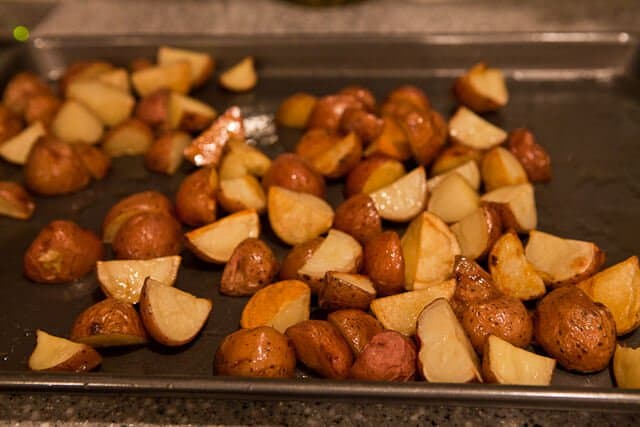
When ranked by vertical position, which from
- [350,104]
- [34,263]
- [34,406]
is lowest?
[34,406]

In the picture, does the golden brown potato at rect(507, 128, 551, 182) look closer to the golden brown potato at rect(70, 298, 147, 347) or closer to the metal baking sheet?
the metal baking sheet

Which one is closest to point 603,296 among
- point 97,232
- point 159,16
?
point 97,232

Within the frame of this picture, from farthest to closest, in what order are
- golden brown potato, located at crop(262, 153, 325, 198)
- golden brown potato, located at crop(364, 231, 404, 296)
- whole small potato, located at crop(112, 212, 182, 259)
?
1. golden brown potato, located at crop(262, 153, 325, 198)
2. whole small potato, located at crop(112, 212, 182, 259)
3. golden brown potato, located at crop(364, 231, 404, 296)

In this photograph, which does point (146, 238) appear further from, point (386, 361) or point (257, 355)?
point (386, 361)

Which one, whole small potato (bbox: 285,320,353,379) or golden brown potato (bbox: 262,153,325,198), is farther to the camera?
golden brown potato (bbox: 262,153,325,198)

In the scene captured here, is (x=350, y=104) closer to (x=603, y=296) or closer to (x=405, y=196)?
(x=405, y=196)

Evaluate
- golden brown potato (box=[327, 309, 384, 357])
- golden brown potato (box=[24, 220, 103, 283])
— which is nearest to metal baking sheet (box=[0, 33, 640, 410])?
golden brown potato (box=[24, 220, 103, 283])

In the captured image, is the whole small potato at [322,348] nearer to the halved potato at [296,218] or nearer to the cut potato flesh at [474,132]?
the halved potato at [296,218]
